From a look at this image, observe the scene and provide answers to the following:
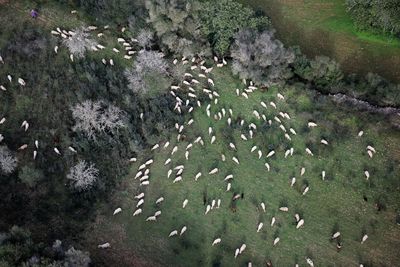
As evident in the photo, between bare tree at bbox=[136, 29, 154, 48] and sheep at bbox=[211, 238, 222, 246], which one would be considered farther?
bare tree at bbox=[136, 29, 154, 48]

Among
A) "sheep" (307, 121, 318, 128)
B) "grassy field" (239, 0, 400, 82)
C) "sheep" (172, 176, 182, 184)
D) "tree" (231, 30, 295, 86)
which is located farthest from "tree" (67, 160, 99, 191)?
"grassy field" (239, 0, 400, 82)

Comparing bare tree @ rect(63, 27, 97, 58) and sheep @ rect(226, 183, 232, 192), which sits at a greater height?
→ bare tree @ rect(63, 27, 97, 58)

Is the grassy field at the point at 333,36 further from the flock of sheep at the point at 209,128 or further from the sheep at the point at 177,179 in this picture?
the sheep at the point at 177,179

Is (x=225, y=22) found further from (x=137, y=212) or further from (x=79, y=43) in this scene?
(x=137, y=212)

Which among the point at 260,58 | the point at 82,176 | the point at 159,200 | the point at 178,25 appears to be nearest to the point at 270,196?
the point at 159,200

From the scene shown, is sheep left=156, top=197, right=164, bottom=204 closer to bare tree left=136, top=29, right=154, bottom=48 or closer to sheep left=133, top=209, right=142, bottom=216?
sheep left=133, top=209, right=142, bottom=216

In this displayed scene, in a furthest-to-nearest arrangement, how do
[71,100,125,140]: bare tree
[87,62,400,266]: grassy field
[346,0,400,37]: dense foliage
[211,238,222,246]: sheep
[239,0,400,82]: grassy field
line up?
[239,0,400,82]: grassy field
[346,0,400,37]: dense foliage
[71,100,125,140]: bare tree
[211,238,222,246]: sheep
[87,62,400,266]: grassy field
